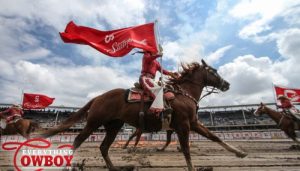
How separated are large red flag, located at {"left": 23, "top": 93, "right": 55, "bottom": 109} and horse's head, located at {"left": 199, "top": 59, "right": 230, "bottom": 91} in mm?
16114

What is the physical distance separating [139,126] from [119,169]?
1.12 m

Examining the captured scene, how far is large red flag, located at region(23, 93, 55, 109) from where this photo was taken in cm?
1818

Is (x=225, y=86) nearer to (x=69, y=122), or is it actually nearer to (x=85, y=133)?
(x=85, y=133)

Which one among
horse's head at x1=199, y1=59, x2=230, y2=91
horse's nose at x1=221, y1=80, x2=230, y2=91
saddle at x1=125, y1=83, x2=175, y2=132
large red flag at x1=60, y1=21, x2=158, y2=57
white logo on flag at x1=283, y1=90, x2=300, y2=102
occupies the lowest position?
saddle at x1=125, y1=83, x2=175, y2=132

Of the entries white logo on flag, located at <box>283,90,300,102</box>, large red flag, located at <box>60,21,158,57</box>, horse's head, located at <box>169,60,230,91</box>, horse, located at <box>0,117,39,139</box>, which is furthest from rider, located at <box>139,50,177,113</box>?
white logo on flag, located at <box>283,90,300,102</box>

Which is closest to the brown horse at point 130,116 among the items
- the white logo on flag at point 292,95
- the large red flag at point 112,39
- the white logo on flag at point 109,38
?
the large red flag at point 112,39

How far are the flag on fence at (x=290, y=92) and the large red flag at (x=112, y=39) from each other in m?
18.6

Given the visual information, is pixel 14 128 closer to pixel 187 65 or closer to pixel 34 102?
pixel 34 102

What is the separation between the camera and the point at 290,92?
2009 centimetres

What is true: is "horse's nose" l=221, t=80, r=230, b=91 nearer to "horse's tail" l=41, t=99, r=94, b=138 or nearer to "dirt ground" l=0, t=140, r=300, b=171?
"dirt ground" l=0, t=140, r=300, b=171

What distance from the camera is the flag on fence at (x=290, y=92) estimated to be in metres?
19.4

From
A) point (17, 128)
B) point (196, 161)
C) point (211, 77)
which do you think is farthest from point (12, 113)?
point (211, 77)

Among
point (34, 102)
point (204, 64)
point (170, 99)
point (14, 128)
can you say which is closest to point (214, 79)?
point (204, 64)

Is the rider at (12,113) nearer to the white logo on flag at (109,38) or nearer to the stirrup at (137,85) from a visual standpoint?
the white logo on flag at (109,38)
